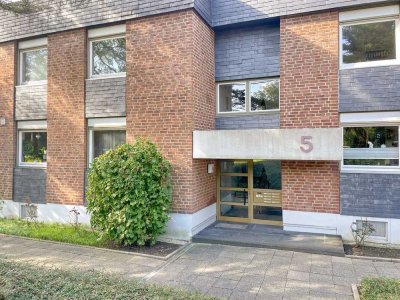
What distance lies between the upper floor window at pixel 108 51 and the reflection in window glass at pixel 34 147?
2.71m

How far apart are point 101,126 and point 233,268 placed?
5382 millimetres

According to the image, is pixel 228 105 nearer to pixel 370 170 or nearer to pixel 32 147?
pixel 370 170

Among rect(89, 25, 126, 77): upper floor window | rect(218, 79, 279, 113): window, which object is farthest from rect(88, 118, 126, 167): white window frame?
rect(218, 79, 279, 113): window

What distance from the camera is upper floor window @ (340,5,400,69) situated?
7.11 m

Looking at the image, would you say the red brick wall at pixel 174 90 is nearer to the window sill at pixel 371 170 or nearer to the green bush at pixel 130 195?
the green bush at pixel 130 195

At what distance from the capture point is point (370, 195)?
7.08 metres

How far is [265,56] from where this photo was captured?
8.23 m

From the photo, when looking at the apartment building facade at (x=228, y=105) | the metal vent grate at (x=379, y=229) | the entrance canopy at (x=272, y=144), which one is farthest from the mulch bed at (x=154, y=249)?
the metal vent grate at (x=379, y=229)

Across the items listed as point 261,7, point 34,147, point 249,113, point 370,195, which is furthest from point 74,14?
point 370,195

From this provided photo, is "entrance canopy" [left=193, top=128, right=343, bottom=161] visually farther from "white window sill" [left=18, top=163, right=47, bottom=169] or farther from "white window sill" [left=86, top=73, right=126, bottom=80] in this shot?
"white window sill" [left=18, top=163, right=47, bottom=169]

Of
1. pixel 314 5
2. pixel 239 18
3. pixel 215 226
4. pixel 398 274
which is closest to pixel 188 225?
pixel 215 226

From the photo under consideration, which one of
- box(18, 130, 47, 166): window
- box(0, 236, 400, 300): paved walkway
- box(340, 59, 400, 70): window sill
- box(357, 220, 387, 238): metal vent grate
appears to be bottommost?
box(0, 236, 400, 300): paved walkway

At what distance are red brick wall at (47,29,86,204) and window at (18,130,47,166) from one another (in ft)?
1.75

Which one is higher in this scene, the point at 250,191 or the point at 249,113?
the point at 249,113
